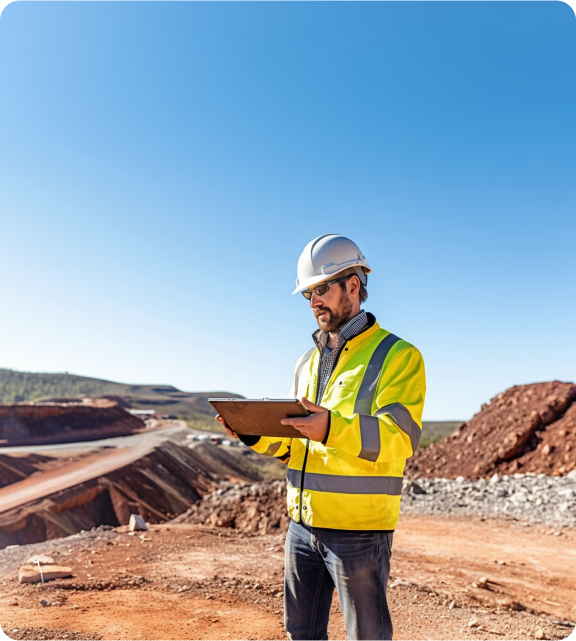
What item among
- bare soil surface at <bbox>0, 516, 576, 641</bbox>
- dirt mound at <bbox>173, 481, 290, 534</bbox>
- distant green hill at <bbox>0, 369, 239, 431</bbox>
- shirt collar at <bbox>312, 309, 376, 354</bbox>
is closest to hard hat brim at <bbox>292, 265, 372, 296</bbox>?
shirt collar at <bbox>312, 309, 376, 354</bbox>

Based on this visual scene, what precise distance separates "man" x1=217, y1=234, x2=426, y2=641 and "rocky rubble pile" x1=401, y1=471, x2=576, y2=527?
11161mm

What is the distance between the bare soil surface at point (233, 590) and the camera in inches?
198

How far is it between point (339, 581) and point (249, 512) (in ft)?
38.6

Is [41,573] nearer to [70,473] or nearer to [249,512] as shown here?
[249,512]

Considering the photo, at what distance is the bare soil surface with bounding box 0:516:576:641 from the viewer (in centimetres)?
504

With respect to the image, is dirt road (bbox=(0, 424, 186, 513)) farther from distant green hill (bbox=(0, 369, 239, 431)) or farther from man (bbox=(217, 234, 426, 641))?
distant green hill (bbox=(0, 369, 239, 431))

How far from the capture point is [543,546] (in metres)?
10.3

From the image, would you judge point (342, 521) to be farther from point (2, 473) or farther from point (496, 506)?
point (2, 473)

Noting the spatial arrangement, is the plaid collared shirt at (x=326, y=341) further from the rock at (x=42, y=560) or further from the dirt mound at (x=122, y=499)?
the dirt mound at (x=122, y=499)

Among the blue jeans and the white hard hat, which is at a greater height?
the white hard hat

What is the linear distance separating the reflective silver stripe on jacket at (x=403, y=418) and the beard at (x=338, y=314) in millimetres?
588

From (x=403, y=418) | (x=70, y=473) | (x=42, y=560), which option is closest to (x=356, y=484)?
(x=403, y=418)

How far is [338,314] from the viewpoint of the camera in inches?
113

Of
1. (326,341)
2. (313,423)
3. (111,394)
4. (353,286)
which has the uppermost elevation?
(353,286)
